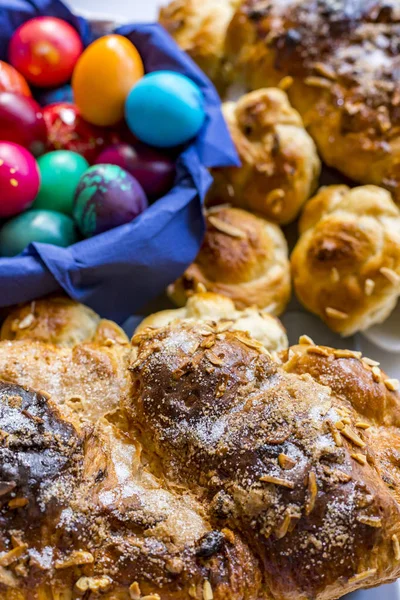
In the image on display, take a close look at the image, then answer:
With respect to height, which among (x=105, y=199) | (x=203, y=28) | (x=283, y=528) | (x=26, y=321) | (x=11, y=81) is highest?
(x=203, y=28)

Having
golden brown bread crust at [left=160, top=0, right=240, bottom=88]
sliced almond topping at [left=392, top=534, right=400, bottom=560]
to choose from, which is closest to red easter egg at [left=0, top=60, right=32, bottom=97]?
golden brown bread crust at [left=160, top=0, right=240, bottom=88]

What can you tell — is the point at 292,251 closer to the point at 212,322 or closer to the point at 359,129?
the point at 359,129

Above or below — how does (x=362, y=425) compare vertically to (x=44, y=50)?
below

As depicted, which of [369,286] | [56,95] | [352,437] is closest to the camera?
[352,437]

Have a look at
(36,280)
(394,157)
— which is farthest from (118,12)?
(36,280)

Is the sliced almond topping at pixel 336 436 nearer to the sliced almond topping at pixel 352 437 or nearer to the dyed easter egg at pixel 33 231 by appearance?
the sliced almond topping at pixel 352 437

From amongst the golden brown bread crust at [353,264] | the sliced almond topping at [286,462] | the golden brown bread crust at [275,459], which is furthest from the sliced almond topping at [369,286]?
the sliced almond topping at [286,462]

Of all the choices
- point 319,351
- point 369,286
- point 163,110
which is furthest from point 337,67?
point 319,351

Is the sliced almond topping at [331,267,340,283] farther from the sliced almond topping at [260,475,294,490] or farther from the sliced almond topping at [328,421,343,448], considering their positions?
the sliced almond topping at [260,475,294,490]

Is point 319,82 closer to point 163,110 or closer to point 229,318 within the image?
point 163,110
